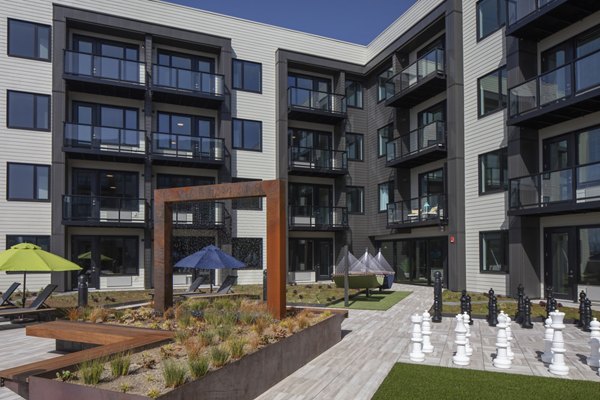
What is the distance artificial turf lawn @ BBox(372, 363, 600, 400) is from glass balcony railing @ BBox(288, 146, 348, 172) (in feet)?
63.6

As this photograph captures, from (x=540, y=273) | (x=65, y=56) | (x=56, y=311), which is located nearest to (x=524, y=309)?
(x=540, y=273)

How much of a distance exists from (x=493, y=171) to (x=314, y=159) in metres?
10.2

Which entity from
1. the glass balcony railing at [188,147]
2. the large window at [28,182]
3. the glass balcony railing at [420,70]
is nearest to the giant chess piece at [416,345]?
the glass balcony railing at [420,70]

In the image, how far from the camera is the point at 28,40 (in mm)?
21750

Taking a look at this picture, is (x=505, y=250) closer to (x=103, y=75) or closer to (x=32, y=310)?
(x=32, y=310)

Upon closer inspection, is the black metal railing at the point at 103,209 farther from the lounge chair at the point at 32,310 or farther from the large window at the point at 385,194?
the large window at the point at 385,194

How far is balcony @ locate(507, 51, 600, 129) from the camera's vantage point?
14336mm

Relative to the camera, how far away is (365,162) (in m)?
28.6

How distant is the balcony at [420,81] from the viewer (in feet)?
70.4

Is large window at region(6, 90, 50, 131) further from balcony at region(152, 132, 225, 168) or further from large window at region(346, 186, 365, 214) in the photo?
large window at region(346, 186, 365, 214)

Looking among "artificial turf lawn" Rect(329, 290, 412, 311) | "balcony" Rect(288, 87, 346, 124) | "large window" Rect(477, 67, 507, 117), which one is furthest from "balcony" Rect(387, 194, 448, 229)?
"balcony" Rect(288, 87, 346, 124)

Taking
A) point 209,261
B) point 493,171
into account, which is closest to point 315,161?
point 493,171

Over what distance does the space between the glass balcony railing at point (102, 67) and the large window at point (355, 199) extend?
1254 cm

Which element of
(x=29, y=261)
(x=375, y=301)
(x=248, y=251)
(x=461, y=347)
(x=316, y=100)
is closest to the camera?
(x=461, y=347)
